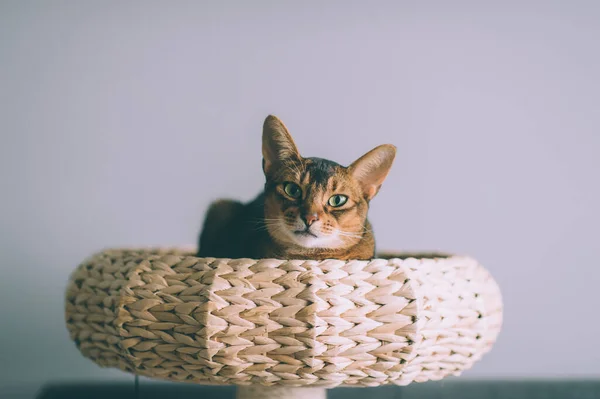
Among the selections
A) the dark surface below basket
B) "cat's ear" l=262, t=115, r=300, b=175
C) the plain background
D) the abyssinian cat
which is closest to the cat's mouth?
the abyssinian cat

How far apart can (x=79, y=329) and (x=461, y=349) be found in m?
0.63

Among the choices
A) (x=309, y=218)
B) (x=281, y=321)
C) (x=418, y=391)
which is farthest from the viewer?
(x=418, y=391)

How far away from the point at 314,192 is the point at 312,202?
0.8 inches

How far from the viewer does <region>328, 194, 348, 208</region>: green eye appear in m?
1.04

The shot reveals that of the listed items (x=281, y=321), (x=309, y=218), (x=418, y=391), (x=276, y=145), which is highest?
(x=276, y=145)

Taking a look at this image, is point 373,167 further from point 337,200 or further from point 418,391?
point 418,391

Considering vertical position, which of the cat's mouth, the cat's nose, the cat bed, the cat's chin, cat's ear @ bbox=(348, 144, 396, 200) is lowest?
the cat bed

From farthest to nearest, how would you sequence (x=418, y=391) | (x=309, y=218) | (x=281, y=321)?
(x=418, y=391) < (x=309, y=218) < (x=281, y=321)

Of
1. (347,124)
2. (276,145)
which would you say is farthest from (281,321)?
(347,124)

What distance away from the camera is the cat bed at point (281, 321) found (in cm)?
78

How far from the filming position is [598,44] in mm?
1628

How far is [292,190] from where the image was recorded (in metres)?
1.04

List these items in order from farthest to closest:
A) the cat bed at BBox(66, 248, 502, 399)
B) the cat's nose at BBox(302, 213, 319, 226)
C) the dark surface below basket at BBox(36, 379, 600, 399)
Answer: the dark surface below basket at BBox(36, 379, 600, 399)
the cat's nose at BBox(302, 213, 319, 226)
the cat bed at BBox(66, 248, 502, 399)

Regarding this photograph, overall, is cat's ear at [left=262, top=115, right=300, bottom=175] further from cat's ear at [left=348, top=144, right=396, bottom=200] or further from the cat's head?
cat's ear at [left=348, top=144, right=396, bottom=200]
